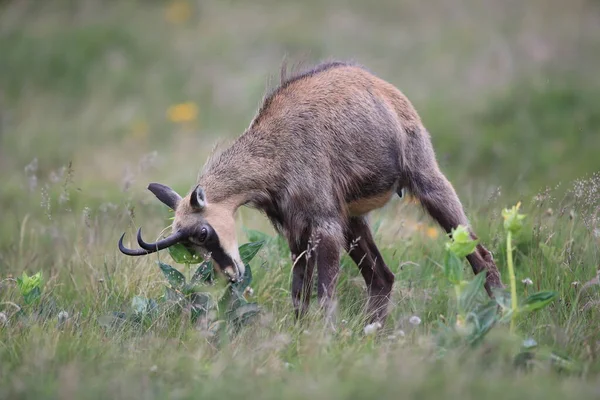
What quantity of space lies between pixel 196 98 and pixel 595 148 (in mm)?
6441

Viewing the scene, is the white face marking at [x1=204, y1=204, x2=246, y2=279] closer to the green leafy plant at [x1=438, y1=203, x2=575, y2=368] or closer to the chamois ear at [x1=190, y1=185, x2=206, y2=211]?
the chamois ear at [x1=190, y1=185, x2=206, y2=211]

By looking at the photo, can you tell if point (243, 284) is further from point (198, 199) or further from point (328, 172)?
point (328, 172)

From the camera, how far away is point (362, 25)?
15.8 m

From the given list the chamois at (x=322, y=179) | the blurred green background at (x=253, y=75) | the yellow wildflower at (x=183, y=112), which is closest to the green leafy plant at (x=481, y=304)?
the chamois at (x=322, y=179)

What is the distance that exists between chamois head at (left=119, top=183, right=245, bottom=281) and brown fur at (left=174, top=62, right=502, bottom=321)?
16 millimetres

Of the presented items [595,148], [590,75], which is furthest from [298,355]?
[590,75]

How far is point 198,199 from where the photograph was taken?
18.2 ft

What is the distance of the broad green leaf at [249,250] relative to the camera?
19.1 feet

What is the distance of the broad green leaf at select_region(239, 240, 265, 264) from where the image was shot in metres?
5.81

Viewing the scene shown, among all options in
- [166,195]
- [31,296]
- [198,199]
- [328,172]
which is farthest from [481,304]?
[31,296]

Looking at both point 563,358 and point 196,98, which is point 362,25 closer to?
point 196,98

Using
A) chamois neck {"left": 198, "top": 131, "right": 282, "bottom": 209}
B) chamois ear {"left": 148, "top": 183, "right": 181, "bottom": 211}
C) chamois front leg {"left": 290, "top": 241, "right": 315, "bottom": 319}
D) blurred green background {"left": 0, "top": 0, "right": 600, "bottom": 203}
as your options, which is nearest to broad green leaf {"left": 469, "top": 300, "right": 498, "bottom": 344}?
chamois front leg {"left": 290, "top": 241, "right": 315, "bottom": 319}

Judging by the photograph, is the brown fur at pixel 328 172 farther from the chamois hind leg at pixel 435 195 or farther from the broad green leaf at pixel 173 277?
the broad green leaf at pixel 173 277

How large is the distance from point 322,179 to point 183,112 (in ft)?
23.6
